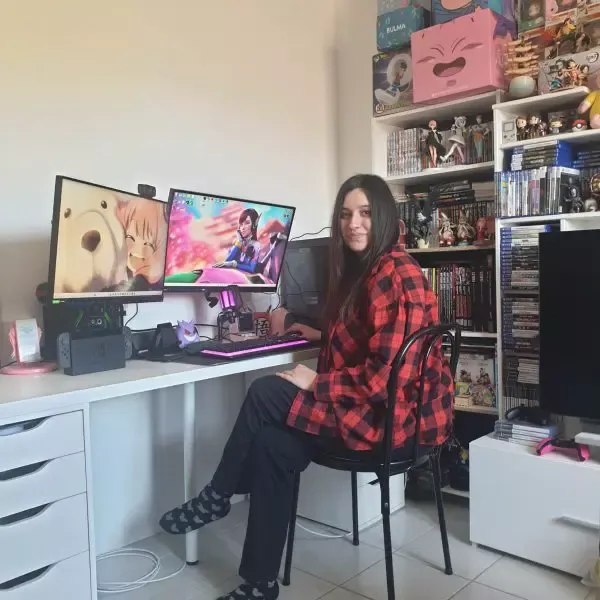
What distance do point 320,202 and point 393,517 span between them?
1.53 meters

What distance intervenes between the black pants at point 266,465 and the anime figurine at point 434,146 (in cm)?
141

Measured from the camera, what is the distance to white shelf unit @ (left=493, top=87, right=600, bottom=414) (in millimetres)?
2291

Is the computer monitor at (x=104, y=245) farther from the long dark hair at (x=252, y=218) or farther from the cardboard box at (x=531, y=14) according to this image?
the cardboard box at (x=531, y=14)

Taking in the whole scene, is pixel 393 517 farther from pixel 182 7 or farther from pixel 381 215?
pixel 182 7

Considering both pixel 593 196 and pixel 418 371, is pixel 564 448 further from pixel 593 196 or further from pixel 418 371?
pixel 593 196

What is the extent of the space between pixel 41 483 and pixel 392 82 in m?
2.24

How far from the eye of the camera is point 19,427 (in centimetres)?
144

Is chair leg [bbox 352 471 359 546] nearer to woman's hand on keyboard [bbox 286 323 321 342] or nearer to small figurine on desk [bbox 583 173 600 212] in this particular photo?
woman's hand on keyboard [bbox 286 323 321 342]

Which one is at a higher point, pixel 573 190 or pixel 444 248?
pixel 573 190

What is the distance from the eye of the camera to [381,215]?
2.03m

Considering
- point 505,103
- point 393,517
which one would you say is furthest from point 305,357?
point 505,103

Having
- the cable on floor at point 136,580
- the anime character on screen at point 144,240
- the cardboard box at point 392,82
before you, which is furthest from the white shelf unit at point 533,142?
the cable on floor at point 136,580

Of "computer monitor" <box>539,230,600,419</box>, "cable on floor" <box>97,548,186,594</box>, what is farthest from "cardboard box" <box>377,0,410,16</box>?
"cable on floor" <box>97,548,186,594</box>

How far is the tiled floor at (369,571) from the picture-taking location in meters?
1.95
